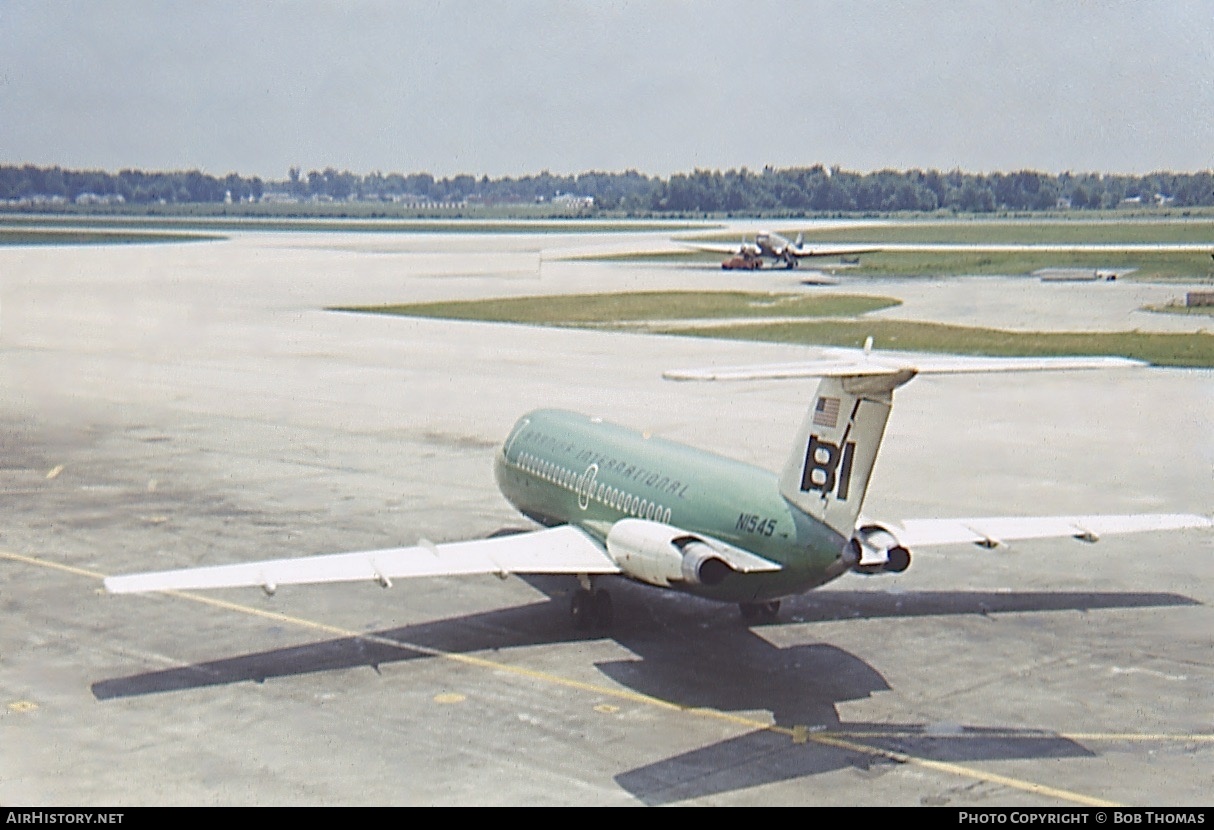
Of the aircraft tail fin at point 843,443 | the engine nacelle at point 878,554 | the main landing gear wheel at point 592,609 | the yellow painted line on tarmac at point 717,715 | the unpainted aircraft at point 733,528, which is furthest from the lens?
the main landing gear wheel at point 592,609

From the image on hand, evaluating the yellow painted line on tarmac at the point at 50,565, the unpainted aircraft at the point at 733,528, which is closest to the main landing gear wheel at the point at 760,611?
the unpainted aircraft at the point at 733,528

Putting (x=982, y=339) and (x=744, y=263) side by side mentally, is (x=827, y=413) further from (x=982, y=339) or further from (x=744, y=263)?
(x=744, y=263)

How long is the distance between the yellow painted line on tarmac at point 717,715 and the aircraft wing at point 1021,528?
5.80 metres

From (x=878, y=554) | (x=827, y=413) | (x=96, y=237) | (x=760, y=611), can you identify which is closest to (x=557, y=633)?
(x=760, y=611)

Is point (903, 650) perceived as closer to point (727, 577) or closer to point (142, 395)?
point (727, 577)

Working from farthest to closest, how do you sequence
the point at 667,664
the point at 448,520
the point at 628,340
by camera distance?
the point at 628,340 → the point at 448,520 → the point at 667,664

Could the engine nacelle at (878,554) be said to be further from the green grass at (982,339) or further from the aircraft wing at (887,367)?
the green grass at (982,339)

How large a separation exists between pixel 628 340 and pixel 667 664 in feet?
167

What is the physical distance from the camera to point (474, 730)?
2180 cm

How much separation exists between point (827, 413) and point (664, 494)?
429 cm

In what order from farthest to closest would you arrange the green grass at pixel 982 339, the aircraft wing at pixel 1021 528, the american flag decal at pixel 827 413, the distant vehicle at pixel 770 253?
the distant vehicle at pixel 770 253, the green grass at pixel 982 339, the aircraft wing at pixel 1021 528, the american flag decal at pixel 827 413

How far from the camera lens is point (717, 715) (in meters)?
22.3

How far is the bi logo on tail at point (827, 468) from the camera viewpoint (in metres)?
22.7
